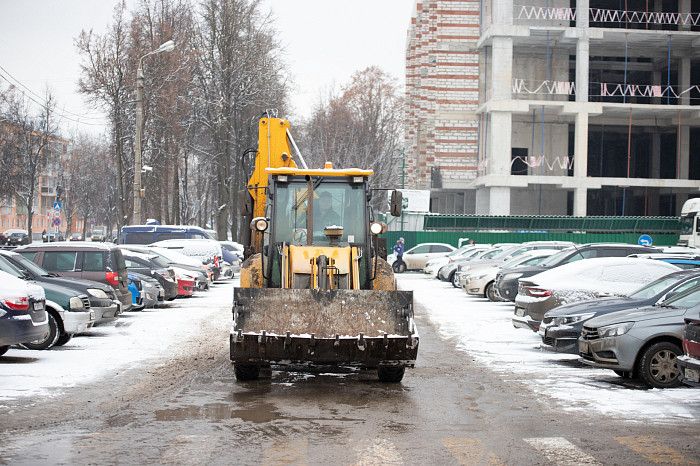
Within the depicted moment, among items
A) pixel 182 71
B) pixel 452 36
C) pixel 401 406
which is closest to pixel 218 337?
pixel 401 406

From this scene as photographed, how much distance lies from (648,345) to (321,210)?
4.74 metres

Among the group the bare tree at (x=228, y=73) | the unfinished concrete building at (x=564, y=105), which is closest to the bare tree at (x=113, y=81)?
the bare tree at (x=228, y=73)

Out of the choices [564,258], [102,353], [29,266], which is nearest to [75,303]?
[102,353]

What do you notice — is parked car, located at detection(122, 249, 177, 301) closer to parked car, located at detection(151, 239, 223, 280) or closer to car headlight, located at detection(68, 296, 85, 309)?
parked car, located at detection(151, 239, 223, 280)

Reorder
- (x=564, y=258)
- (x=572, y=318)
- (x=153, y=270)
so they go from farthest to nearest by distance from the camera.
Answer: (x=153, y=270), (x=564, y=258), (x=572, y=318)

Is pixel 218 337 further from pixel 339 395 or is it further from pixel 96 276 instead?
pixel 339 395

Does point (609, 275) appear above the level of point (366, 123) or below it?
below

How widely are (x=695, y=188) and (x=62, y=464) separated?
5163 centimetres

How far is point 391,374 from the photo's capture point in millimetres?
10562

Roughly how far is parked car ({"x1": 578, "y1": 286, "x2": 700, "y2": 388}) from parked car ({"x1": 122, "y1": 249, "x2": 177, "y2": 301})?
13827 mm

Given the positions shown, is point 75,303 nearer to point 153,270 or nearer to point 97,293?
point 97,293

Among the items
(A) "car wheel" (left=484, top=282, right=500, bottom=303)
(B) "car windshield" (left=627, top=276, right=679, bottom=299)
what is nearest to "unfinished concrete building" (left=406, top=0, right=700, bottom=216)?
(A) "car wheel" (left=484, top=282, right=500, bottom=303)

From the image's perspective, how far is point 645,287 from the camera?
43.0 ft

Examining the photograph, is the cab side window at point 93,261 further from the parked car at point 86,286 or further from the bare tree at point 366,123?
the bare tree at point 366,123
